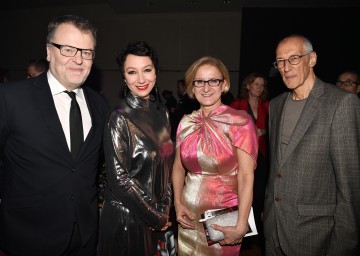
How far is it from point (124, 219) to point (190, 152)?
63 cm

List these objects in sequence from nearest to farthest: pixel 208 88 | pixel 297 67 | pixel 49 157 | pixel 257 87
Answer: pixel 49 157, pixel 297 67, pixel 208 88, pixel 257 87

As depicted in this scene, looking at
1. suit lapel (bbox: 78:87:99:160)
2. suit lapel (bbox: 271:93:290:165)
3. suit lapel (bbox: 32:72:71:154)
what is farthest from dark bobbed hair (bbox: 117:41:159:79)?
suit lapel (bbox: 271:93:290:165)

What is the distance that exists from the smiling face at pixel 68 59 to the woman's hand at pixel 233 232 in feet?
4.37

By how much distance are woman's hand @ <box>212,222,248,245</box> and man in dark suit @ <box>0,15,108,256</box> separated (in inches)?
34.8

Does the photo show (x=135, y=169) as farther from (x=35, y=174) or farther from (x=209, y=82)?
(x=209, y=82)

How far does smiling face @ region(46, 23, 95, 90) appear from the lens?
5.36 ft

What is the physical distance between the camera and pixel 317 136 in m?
1.64

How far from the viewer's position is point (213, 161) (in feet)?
6.02

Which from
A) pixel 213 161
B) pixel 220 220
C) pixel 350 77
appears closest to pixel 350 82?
pixel 350 77

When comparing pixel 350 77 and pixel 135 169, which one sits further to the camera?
pixel 350 77

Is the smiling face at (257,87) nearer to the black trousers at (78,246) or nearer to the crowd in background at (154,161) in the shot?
the crowd in background at (154,161)

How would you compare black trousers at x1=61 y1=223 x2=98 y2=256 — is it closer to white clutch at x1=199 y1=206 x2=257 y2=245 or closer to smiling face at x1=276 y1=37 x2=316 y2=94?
white clutch at x1=199 y1=206 x2=257 y2=245

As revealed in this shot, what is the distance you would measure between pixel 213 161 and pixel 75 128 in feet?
2.98

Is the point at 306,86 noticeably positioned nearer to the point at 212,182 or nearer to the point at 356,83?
the point at 212,182
